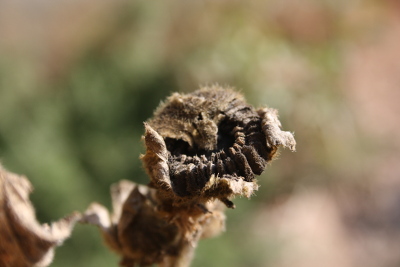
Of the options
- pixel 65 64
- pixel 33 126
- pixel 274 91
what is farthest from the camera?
pixel 65 64

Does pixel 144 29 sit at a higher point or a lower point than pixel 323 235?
higher

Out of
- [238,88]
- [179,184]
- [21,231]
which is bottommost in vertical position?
[21,231]

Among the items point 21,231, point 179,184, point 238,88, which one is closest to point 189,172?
point 179,184

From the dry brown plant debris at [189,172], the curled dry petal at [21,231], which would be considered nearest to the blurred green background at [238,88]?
the dry brown plant debris at [189,172]

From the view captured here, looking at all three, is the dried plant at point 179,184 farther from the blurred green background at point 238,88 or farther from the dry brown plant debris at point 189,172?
the blurred green background at point 238,88

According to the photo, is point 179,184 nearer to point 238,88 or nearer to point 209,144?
point 209,144

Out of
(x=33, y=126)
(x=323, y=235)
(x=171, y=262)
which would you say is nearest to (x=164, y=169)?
(x=171, y=262)

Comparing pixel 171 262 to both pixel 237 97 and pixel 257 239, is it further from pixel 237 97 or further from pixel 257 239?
pixel 257 239
